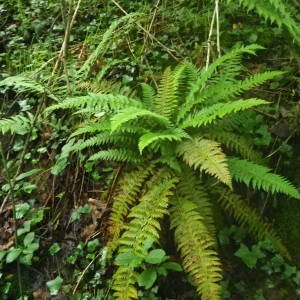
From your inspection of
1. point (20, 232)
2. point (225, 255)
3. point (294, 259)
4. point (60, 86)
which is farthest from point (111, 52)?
point (294, 259)

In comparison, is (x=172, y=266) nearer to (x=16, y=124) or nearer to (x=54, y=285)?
(x=54, y=285)

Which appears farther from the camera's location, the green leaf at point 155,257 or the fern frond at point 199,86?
the fern frond at point 199,86

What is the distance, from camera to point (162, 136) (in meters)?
2.90

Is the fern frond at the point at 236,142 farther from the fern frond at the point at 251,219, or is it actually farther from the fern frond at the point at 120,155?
the fern frond at the point at 120,155

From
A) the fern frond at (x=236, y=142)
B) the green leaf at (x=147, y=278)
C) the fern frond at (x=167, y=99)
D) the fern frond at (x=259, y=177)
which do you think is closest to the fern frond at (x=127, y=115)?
the fern frond at (x=167, y=99)

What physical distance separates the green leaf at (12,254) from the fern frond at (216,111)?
164 centimetres

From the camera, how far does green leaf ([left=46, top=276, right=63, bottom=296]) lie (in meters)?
3.20

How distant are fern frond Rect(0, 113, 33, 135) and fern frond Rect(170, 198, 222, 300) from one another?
5.17 ft

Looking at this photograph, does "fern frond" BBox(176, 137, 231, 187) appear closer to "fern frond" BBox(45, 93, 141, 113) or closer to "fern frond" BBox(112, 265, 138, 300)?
"fern frond" BBox(45, 93, 141, 113)

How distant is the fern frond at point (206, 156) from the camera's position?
279 centimetres

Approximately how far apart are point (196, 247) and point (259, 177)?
2.18 ft

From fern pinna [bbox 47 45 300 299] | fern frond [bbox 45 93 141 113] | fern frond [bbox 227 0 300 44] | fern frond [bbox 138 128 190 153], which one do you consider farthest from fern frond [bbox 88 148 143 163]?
fern frond [bbox 227 0 300 44]

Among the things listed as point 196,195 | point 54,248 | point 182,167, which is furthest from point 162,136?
point 54,248

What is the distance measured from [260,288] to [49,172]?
83.2 inches
